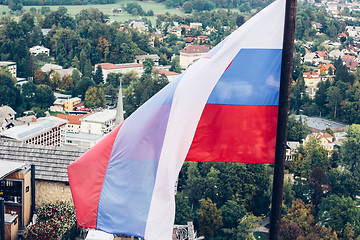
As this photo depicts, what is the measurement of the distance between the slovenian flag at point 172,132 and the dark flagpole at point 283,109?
0.67ft

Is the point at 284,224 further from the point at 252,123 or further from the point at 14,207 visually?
the point at 252,123

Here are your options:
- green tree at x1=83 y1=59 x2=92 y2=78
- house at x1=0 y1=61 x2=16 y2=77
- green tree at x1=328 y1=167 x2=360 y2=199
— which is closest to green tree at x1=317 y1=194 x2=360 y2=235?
green tree at x1=328 y1=167 x2=360 y2=199

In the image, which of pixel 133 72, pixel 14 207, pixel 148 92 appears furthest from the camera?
pixel 133 72

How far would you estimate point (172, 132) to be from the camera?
4.57 metres

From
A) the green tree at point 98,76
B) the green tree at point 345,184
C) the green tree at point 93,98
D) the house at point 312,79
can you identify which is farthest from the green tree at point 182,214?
the green tree at point 98,76

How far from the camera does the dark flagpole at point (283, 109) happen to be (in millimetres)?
4203

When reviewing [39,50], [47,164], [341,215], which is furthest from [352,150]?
[39,50]

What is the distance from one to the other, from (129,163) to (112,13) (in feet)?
389

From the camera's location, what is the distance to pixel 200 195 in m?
33.2

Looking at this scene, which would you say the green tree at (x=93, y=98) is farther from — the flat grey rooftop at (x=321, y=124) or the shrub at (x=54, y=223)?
the shrub at (x=54, y=223)

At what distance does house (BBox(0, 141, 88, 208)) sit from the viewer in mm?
10430

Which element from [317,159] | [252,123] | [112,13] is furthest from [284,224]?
[112,13]

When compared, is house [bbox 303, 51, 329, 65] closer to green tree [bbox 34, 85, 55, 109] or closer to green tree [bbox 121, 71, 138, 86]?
green tree [bbox 121, 71, 138, 86]

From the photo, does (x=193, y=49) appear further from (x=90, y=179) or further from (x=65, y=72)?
(x=90, y=179)
